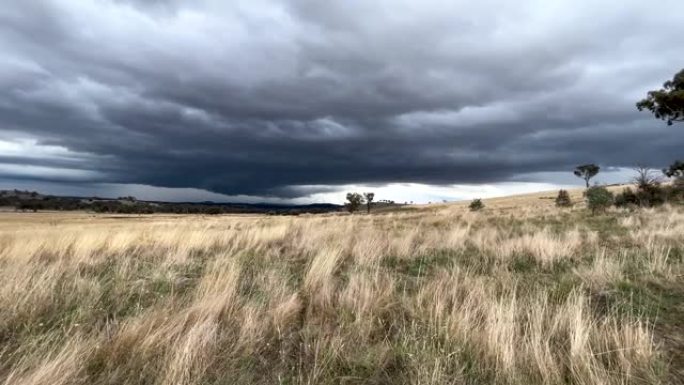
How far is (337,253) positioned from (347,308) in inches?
152

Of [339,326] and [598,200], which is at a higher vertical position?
[598,200]

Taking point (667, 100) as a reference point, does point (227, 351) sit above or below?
below

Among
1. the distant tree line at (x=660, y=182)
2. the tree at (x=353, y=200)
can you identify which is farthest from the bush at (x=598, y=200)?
the tree at (x=353, y=200)

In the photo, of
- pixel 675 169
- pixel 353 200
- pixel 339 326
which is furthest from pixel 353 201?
pixel 339 326

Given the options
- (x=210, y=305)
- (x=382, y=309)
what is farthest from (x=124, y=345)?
(x=382, y=309)

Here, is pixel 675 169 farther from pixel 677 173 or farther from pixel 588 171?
pixel 588 171

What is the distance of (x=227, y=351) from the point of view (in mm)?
4172

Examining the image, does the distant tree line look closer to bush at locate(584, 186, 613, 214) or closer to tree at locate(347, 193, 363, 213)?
bush at locate(584, 186, 613, 214)

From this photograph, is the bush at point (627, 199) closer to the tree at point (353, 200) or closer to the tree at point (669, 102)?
the tree at point (669, 102)

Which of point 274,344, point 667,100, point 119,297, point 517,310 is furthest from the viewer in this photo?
point 667,100

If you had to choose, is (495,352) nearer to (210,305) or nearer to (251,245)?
(210,305)

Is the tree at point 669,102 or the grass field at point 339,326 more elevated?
the tree at point 669,102

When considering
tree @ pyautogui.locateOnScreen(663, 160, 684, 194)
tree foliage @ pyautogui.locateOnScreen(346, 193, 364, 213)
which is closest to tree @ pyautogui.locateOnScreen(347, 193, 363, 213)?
tree foliage @ pyautogui.locateOnScreen(346, 193, 364, 213)

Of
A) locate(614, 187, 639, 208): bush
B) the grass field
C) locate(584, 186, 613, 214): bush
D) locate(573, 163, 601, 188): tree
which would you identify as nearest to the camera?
the grass field
